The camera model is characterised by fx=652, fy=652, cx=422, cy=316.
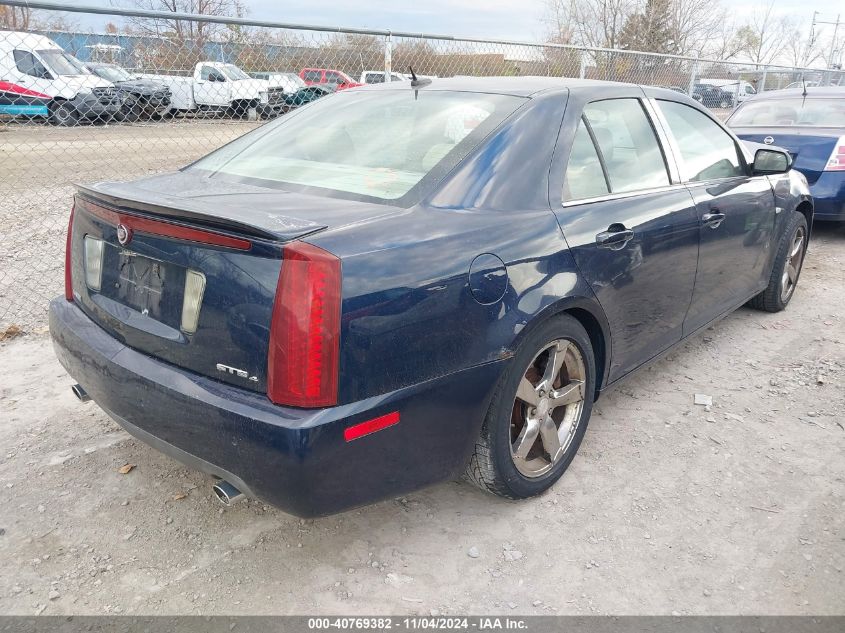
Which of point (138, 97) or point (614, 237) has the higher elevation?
point (138, 97)

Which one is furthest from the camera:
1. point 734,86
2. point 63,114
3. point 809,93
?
point 734,86

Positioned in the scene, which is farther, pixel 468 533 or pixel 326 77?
pixel 326 77

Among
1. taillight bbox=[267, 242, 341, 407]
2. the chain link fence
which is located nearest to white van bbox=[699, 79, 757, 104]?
the chain link fence

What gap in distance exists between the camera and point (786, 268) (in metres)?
4.77

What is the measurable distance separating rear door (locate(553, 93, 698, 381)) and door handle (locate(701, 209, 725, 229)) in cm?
13

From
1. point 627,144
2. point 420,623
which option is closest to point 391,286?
point 420,623

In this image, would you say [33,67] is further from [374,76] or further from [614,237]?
[614,237]

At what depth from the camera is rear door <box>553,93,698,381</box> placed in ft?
8.77

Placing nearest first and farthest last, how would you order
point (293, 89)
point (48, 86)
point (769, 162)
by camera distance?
point (769, 162) < point (293, 89) < point (48, 86)

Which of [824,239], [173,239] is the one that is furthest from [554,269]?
[824,239]

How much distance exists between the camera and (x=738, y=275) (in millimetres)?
3975

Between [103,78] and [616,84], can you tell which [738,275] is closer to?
[616,84]

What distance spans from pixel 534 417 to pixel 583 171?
106 centimetres

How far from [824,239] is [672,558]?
21.2 feet
